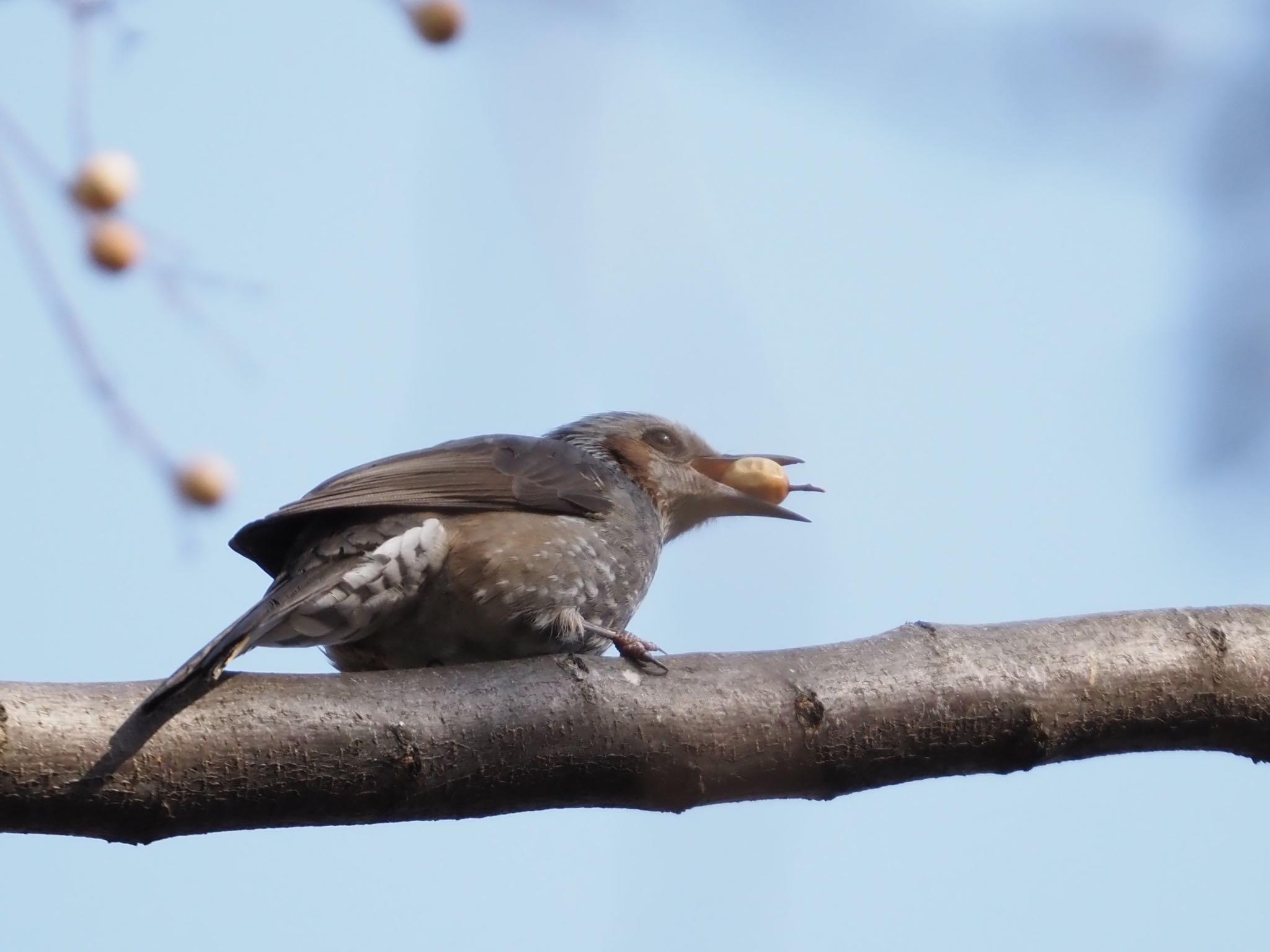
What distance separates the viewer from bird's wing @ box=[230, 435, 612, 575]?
3988 mm

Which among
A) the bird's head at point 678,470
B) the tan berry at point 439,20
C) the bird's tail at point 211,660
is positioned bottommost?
the bird's tail at point 211,660

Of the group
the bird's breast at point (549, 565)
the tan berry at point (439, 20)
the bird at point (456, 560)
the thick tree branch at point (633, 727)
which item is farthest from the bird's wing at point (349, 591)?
the tan berry at point (439, 20)

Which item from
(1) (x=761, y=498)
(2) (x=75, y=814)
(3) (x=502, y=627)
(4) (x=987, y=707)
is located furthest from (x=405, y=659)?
Result: (1) (x=761, y=498)

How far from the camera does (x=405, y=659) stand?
398cm

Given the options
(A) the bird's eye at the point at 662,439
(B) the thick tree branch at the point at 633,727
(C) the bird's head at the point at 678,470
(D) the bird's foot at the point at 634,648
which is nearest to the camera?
(B) the thick tree branch at the point at 633,727

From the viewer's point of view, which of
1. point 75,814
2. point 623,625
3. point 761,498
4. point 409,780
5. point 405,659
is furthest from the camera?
point 761,498

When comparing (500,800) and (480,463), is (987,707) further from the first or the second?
(480,463)

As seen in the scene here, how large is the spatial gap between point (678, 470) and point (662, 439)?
22cm

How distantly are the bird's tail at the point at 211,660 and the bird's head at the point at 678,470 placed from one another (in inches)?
94.5

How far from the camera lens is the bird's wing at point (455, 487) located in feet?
13.1

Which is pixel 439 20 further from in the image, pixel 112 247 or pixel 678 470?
pixel 678 470

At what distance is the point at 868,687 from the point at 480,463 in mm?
1806

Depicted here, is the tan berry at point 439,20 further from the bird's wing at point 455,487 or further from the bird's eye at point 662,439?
the bird's eye at point 662,439

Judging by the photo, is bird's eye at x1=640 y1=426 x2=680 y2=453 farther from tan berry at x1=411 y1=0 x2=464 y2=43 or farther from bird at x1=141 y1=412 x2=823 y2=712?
tan berry at x1=411 y1=0 x2=464 y2=43
